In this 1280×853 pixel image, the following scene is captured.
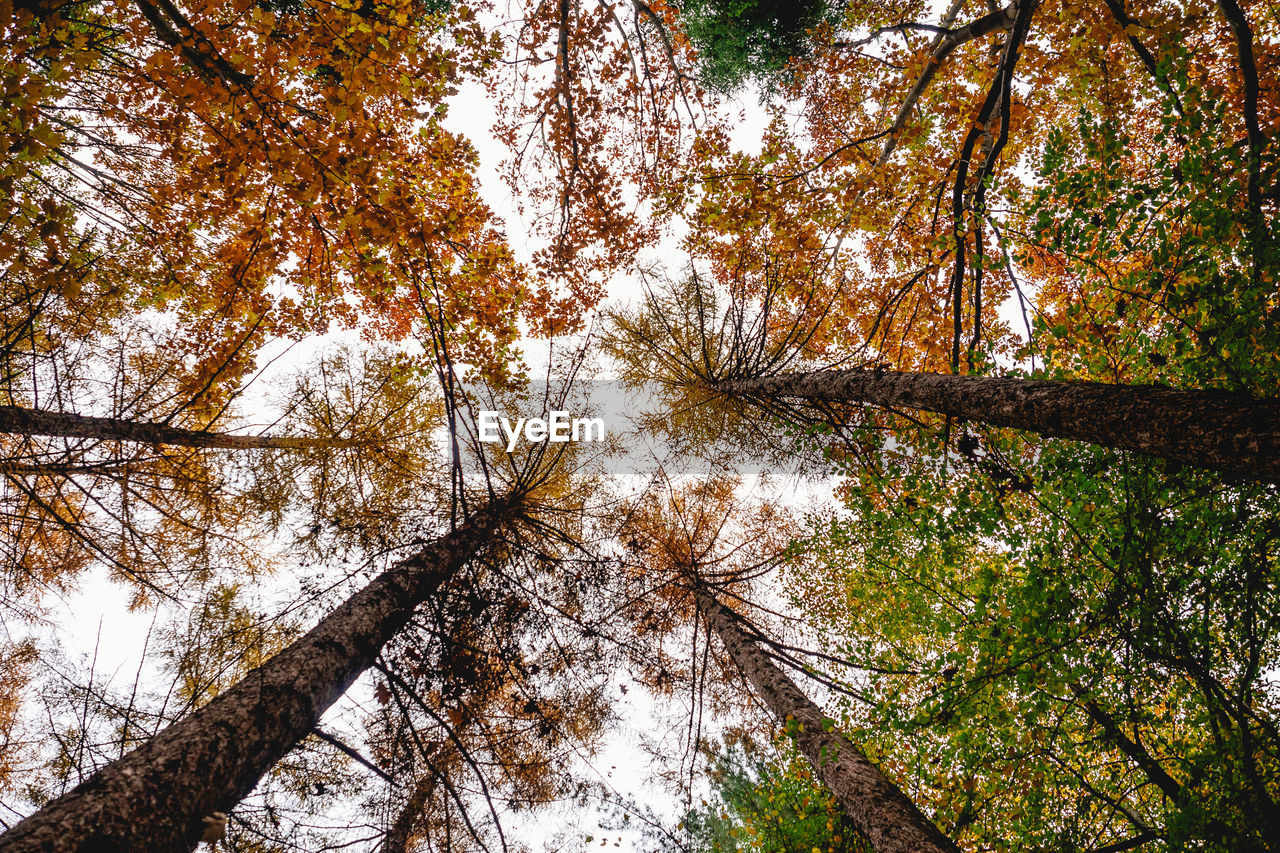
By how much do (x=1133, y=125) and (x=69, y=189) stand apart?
52.7 ft

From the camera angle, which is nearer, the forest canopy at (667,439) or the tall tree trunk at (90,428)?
the forest canopy at (667,439)

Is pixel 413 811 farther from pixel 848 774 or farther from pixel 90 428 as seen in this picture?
pixel 90 428

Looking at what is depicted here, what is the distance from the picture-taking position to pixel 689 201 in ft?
17.7

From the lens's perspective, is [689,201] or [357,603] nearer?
[357,603]

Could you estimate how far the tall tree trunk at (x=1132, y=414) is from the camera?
65.4 inches

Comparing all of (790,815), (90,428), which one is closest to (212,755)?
(90,428)

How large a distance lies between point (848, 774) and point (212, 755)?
16.0ft

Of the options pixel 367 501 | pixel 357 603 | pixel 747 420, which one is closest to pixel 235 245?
pixel 367 501

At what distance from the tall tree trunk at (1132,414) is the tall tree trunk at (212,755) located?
4354 mm

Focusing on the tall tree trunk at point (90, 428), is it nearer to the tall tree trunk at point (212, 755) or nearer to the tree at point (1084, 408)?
the tall tree trunk at point (212, 755)

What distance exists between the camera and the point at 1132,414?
6.82 feet

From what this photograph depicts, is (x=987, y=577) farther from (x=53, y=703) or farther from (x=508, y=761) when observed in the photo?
(x=53, y=703)

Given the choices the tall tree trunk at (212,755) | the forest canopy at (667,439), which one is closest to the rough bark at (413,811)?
the forest canopy at (667,439)

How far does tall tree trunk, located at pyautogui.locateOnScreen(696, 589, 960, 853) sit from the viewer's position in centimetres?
331
